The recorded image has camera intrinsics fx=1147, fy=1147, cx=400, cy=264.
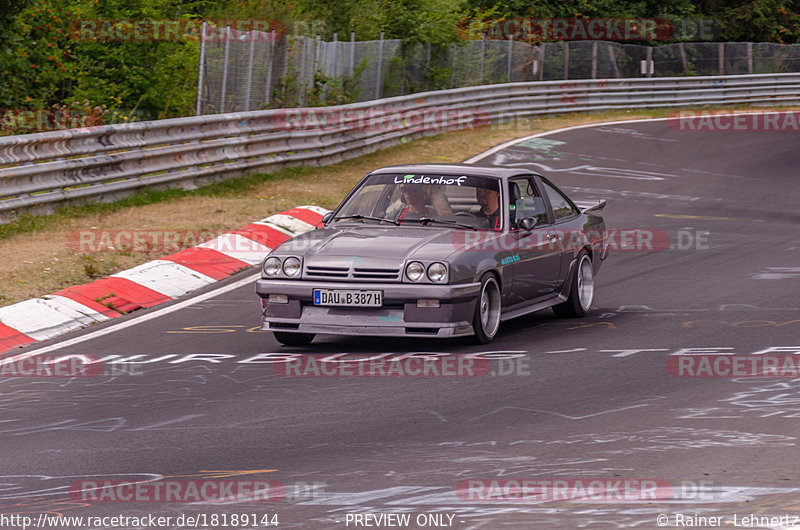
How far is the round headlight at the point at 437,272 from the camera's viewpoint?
8.59 meters

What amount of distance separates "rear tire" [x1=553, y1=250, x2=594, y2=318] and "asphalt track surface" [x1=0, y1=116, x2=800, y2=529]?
158 mm

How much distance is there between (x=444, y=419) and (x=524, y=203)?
3.76m

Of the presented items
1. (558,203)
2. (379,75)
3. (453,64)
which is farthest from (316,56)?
(558,203)

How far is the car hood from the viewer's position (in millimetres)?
8766

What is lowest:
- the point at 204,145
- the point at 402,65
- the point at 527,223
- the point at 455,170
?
the point at 527,223

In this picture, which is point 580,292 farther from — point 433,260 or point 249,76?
point 249,76

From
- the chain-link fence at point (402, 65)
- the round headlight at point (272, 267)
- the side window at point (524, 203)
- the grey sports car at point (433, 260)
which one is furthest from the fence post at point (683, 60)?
the round headlight at point (272, 267)

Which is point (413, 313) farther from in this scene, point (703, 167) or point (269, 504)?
point (703, 167)

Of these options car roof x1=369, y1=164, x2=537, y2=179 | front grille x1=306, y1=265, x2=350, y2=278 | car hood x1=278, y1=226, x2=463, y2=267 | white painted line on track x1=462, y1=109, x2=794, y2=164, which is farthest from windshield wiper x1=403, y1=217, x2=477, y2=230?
white painted line on track x1=462, y1=109, x2=794, y2=164

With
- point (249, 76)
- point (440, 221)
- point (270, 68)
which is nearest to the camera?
point (440, 221)

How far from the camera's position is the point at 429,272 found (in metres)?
8.62

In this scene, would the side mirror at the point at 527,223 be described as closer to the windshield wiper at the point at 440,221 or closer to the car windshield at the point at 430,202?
the car windshield at the point at 430,202

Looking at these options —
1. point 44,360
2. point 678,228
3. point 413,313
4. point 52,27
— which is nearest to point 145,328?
point 44,360

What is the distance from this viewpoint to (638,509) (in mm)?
5043
